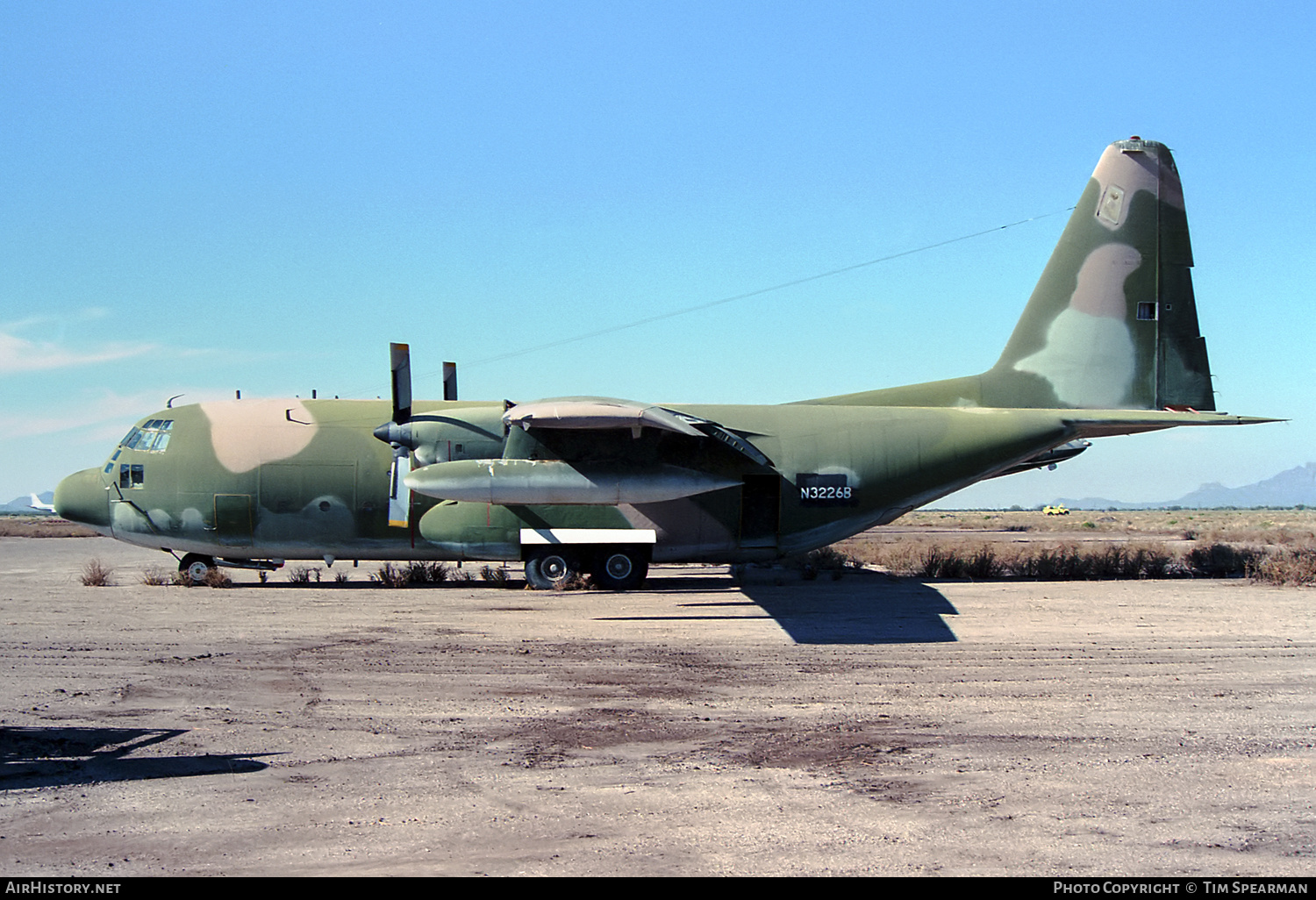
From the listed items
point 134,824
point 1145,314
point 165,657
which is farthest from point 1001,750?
point 1145,314

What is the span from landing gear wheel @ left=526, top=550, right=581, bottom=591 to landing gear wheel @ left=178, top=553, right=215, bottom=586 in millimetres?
7049

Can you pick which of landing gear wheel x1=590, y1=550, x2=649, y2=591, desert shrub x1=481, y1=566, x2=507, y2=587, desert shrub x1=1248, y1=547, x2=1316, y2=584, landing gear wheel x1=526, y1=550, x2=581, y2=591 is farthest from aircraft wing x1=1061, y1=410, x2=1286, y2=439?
desert shrub x1=481, y1=566, x2=507, y2=587

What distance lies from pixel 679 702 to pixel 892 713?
2.10 meters

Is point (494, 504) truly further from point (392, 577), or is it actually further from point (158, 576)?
point (158, 576)

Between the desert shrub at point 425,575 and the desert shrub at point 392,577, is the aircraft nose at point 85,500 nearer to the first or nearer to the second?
the desert shrub at point 392,577

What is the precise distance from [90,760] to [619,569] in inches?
494

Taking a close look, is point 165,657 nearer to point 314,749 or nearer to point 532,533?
point 314,749

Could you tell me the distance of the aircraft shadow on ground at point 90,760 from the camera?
23.0 feet

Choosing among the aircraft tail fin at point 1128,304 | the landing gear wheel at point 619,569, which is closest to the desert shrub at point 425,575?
the landing gear wheel at point 619,569

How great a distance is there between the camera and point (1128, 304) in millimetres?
20312

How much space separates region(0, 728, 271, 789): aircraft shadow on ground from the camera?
7.02m

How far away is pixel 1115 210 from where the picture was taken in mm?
20344

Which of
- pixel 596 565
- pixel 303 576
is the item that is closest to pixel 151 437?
pixel 303 576

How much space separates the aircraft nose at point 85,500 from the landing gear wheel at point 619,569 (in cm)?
1050
